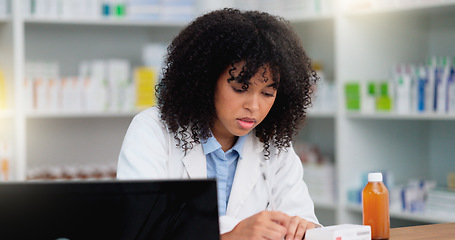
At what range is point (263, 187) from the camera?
71.2 inches

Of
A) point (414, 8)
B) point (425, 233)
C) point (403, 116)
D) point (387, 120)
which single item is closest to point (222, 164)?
point (425, 233)

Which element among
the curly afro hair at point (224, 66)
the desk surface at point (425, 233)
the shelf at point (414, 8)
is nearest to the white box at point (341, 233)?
the desk surface at point (425, 233)

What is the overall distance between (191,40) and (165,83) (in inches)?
6.3

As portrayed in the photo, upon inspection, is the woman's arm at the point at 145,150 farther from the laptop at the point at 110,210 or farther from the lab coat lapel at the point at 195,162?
the laptop at the point at 110,210

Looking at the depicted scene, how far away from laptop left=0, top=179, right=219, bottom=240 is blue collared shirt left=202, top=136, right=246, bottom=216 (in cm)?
60

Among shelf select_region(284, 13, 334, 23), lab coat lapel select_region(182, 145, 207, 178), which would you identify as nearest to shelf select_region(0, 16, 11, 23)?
shelf select_region(284, 13, 334, 23)

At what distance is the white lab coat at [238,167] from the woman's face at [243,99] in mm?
139

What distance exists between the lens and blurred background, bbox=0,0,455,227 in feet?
10.1

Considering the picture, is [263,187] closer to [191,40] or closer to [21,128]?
[191,40]

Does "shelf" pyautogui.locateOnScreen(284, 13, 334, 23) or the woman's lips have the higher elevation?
"shelf" pyautogui.locateOnScreen(284, 13, 334, 23)

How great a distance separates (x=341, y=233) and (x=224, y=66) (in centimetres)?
57

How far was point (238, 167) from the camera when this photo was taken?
1.78 m

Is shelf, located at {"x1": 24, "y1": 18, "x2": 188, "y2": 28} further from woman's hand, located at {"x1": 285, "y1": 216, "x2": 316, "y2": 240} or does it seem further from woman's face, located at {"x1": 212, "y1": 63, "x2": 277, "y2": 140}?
woman's hand, located at {"x1": 285, "y1": 216, "x2": 316, "y2": 240}

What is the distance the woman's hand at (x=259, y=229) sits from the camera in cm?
133
